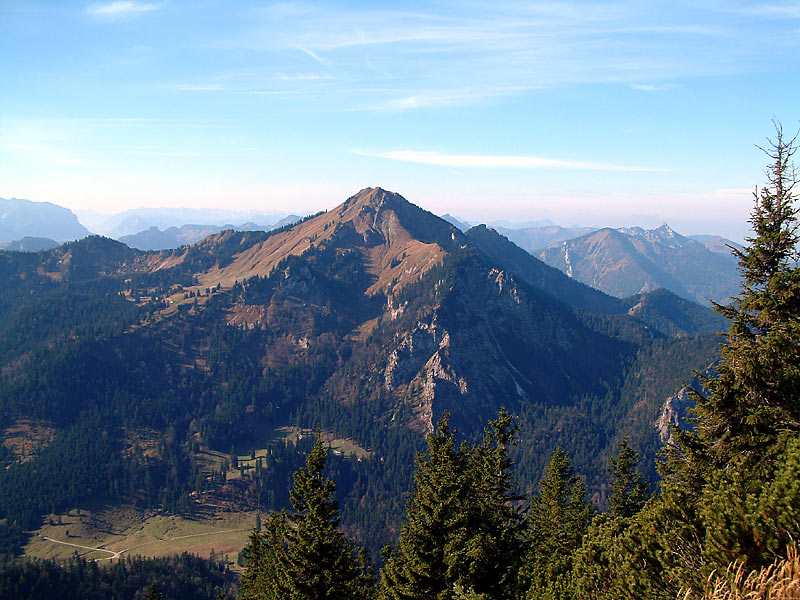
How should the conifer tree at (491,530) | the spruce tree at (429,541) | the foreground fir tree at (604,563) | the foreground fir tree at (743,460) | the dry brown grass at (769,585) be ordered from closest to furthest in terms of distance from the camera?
the dry brown grass at (769,585), the foreground fir tree at (743,460), the foreground fir tree at (604,563), the conifer tree at (491,530), the spruce tree at (429,541)

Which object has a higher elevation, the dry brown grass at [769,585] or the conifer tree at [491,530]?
the dry brown grass at [769,585]

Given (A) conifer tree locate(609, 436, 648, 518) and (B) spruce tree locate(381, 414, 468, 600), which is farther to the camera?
(A) conifer tree locate(609, 436, 648, 518)

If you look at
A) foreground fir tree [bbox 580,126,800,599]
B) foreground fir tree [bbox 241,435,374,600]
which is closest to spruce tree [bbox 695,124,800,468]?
foreground fir tree [bbox 580,126,800,599]

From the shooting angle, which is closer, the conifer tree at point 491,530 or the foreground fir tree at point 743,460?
the foreground fir tree at point 743,460

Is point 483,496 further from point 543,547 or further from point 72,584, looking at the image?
point 72,584

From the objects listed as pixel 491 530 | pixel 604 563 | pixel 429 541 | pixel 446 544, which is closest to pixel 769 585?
pixel 604 563

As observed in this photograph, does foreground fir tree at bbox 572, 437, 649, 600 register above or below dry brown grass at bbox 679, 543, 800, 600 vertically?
below

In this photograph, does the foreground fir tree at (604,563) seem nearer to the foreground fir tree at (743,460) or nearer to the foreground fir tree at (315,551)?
the foreground fir tree at (743,460)

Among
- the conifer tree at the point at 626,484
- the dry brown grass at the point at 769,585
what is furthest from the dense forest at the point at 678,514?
the conifer tree at the point at 626,484

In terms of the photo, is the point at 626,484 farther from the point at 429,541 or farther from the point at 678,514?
the point at 678,514

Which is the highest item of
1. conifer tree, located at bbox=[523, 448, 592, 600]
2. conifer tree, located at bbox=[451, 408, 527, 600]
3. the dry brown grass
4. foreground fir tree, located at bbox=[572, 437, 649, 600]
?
the dry brown grass

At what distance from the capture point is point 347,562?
34.6m

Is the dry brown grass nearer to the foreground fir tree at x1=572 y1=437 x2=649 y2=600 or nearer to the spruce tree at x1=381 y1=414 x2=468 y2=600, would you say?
the foreground fir tree at x1=572 y1=437 x2=649 y2=600

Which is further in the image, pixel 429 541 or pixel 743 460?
pixel 429 541
